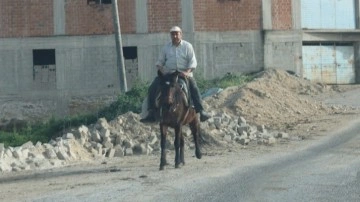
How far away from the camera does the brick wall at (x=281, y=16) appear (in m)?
35.1

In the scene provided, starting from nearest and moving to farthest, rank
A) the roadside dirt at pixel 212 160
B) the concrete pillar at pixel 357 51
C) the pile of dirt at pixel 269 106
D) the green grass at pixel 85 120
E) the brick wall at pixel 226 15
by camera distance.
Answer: the roadside dirt at pixel 212 160 < the pile of dirt at pixel 269 106 < the green grass at pixel 85 120 < the brick wall at pixel 226 15 < the concrete pillar at pixel 357 51

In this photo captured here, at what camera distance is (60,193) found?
36.6 ft

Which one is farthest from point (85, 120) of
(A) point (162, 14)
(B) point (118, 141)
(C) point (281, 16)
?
(C) point (281, 16)

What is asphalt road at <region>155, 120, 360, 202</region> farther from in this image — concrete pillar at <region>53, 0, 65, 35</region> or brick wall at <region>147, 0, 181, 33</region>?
concrete pillar at <region>53, 0, 65, 35</region>

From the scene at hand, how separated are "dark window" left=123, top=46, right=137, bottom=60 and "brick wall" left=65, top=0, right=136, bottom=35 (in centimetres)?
86

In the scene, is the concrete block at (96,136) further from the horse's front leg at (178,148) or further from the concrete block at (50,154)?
the horse's front leg at (178,148)

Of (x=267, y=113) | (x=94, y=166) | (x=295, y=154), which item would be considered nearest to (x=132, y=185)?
(x=94, y=166)

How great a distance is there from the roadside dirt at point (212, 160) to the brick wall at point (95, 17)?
8.27m

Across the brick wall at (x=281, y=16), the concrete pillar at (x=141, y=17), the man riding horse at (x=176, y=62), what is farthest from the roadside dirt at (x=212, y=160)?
the concrete pillar at (x=141, y=17)

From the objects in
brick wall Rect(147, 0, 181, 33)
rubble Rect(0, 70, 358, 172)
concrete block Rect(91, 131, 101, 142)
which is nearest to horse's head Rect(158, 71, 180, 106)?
rubble Rect(0, 70, 358, 172)

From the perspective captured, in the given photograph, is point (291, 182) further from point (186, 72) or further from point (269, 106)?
point (269, 106)

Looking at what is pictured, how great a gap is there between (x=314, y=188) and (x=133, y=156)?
767 centimetres

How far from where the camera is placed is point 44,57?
35.3 metres

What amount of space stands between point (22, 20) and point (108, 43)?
4.39 meters
